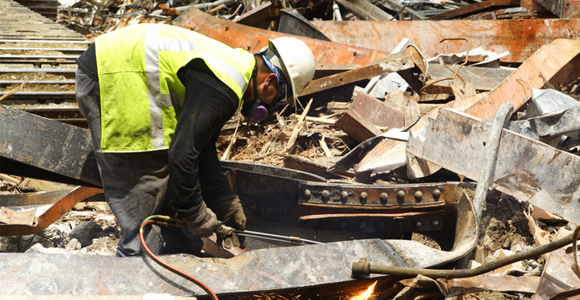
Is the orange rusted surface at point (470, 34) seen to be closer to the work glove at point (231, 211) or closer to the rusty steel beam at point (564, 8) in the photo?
the rusty steel beam at point (564, 8)

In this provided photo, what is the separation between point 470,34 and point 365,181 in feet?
11.3

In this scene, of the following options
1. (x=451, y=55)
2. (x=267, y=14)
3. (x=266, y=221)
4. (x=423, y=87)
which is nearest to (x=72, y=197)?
(x=266, y=221)

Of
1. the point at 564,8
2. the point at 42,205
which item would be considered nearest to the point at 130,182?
the point at 42,205

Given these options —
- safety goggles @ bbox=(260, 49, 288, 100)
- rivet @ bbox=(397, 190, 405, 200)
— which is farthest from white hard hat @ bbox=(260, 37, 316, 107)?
rivet @ bbox=(397, 190, 405, 200)

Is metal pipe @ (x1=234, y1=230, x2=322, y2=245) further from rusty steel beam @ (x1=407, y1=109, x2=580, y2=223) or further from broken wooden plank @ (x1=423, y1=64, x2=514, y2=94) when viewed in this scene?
broken wooden plank @ (x1=423, y1=64, x2=514, y2=94)

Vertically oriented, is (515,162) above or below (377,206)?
above

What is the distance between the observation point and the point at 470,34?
5793 millimetres

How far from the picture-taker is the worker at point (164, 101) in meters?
2.17

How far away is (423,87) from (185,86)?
3.22m

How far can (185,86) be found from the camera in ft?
7.40

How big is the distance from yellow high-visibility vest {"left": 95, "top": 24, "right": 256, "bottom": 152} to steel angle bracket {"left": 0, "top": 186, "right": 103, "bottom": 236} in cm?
101

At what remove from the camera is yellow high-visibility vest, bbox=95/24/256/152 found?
231 cm

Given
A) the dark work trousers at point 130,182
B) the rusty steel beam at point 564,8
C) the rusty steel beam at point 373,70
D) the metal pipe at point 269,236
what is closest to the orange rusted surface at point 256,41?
the rusty steel beam at point 373,70

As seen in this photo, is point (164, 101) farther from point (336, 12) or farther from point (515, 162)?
point (336, 12)
